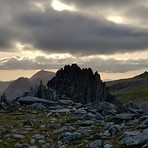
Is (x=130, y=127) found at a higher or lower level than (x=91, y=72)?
lower

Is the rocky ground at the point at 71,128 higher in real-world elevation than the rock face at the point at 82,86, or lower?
lower

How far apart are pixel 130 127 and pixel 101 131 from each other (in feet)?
8.36

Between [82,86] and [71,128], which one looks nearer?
[71,128]

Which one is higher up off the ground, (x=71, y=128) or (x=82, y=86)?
(x=82, y=86)

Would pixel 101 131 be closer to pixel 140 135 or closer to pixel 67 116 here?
pixel 140 135

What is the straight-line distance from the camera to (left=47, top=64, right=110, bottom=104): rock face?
5506cm

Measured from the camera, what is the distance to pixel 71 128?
30672mm

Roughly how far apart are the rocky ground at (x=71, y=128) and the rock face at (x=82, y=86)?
44.6 ft

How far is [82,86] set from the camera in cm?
5662

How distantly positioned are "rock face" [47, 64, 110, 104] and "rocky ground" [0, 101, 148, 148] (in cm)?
1360

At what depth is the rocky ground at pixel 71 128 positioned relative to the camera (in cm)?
2536

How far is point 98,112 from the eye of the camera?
1535 inches

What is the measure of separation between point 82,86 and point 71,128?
85.8 ft

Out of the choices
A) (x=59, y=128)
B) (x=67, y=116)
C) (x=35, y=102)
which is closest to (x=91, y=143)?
(x=59, y=128)
